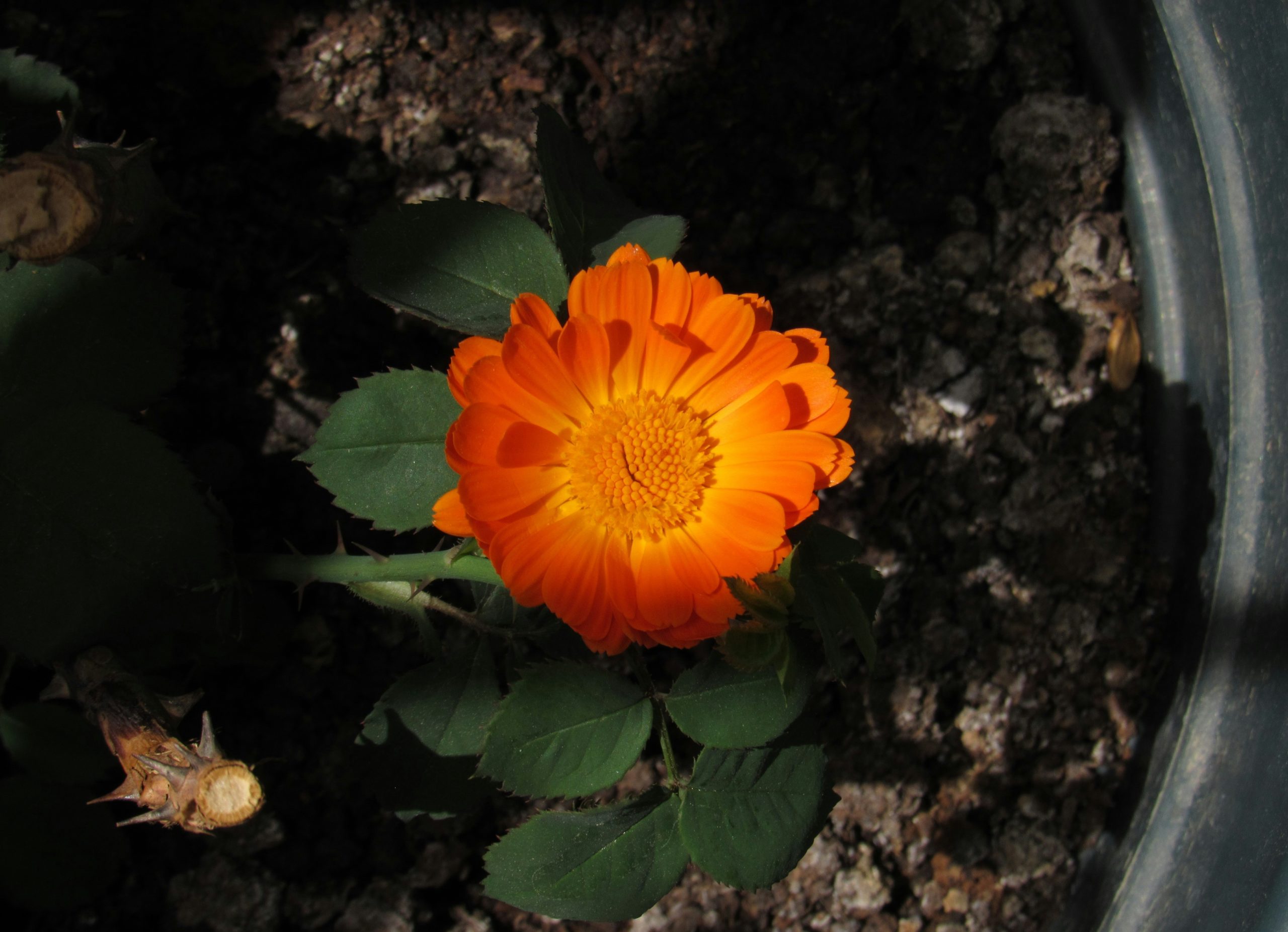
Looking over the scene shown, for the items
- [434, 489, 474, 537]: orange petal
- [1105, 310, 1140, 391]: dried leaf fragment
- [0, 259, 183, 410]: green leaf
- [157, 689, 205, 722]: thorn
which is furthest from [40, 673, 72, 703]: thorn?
[1105, 310, 1140, 391]: dried leaf fragment

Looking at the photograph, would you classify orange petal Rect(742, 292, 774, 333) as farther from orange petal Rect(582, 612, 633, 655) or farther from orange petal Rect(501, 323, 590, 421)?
orange petal Rect(582, 612, 633, 655)

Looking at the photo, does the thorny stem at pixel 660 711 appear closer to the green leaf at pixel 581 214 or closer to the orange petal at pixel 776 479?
the orange petal at pixel 776 479

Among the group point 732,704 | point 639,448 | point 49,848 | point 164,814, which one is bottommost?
point 49,848

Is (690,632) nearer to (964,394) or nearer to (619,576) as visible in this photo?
→ (619,576)

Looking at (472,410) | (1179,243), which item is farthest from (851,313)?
(472,410)

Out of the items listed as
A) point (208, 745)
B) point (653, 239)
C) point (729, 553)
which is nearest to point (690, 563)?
point (729, 553)

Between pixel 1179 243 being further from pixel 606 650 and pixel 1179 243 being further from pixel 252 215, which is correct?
pixel 252 215
